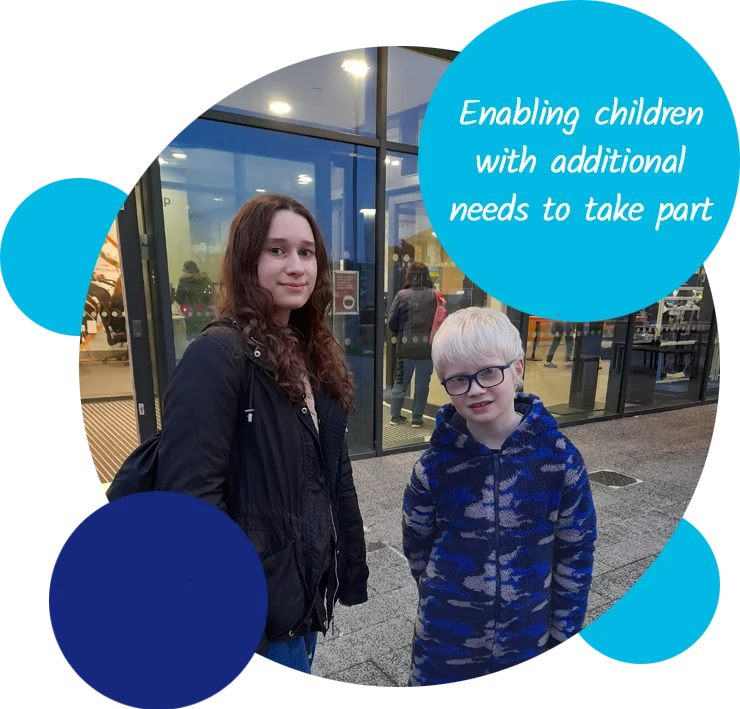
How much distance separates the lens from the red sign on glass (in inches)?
165

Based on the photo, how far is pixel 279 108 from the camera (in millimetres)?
3527

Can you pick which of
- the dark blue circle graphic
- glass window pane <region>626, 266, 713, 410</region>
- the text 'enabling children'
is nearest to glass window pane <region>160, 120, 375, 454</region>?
the text 'enabling children'

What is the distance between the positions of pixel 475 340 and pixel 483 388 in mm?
111

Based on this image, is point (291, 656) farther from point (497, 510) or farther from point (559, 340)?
point (559, 340)

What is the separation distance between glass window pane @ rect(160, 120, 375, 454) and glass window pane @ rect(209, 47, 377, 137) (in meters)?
0.14

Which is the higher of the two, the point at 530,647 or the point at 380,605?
the point at 530,647

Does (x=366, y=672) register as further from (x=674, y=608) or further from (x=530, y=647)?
(x=674, y=608)

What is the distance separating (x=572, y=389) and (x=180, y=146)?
16.3ft

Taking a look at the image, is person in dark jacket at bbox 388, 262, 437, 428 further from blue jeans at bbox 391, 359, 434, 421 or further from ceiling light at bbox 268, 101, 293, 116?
ceiling light at bbox 268, 101, 293, 116

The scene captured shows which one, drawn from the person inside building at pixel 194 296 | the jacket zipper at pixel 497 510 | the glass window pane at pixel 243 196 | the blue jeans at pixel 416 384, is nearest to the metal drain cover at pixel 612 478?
the blue jeans at pixel 416 384

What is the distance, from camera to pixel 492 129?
3.54ft

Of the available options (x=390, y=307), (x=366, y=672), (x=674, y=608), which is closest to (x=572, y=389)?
(x=390, y=307)

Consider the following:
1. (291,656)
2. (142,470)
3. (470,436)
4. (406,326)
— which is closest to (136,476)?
(142,470)

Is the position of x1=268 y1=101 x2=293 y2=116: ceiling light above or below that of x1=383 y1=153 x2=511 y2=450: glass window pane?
above
